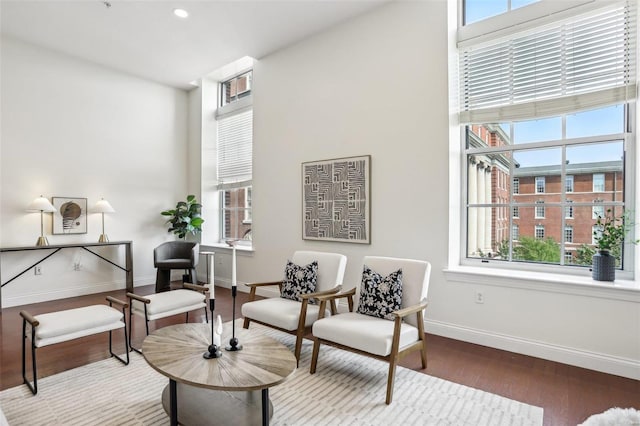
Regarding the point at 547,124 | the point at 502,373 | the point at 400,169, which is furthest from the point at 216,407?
the point at 547,124

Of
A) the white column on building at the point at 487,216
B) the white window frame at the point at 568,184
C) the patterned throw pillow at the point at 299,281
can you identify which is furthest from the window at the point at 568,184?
the patterned throw pillow at the point at 299,281

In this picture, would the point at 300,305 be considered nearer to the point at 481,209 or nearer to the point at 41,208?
the point at 481,209

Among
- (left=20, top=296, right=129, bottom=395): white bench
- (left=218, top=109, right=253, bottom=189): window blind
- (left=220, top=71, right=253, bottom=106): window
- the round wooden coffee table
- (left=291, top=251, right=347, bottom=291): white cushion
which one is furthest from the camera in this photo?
(left=220, top=71, right=253, bottom=106): window

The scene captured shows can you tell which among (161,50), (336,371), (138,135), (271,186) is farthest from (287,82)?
(336,371)

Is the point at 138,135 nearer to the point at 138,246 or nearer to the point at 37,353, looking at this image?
the point at 138,246

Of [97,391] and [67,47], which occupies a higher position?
→ [67,47]

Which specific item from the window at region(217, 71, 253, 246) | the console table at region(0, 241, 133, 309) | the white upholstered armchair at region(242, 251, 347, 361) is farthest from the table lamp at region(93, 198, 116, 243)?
the white upholstered armchair at region(242, 251, 347, 361)

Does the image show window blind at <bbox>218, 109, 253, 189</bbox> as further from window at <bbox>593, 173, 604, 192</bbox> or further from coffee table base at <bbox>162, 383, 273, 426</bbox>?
window at <bbox>593, 173, 604, 192</bbox>

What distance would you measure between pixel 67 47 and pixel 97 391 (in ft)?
15.9

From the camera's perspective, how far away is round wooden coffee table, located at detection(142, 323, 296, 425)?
182 cm

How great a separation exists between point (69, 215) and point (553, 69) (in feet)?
20.6

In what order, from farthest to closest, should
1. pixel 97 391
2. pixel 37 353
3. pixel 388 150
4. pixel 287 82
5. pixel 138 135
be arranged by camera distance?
pixel 138 135, pixel 287 82, pixel 388 150, pixel 37 353, pixel 97 391

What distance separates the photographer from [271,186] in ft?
17.1

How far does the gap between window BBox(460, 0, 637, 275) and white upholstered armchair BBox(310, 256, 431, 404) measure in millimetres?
1165
